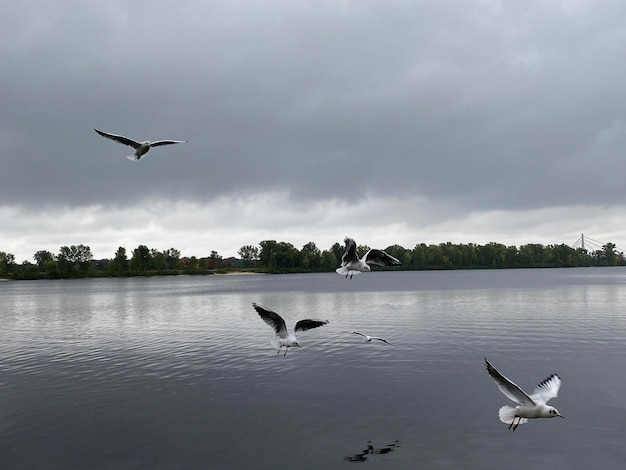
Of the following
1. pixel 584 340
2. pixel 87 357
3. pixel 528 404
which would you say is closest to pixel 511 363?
pixel 584 340

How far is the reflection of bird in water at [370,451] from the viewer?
20594 millimetres

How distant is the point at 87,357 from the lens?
42188mm

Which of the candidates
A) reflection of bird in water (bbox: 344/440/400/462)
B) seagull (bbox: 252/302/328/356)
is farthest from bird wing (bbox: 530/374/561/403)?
seagull (bbox: 252/302/328/356)

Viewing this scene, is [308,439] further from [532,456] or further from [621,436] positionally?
[621,436]

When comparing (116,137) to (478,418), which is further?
(478,418)

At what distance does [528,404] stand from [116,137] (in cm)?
1629

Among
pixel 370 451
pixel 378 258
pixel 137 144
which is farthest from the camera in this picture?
pixel 370 451

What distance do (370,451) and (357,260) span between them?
1019cm

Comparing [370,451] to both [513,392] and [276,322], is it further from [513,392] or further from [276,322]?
[513,392]

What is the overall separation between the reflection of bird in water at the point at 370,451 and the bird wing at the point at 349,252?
31.7 ft

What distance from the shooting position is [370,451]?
70.1 ft

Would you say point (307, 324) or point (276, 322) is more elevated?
point (307, 324)

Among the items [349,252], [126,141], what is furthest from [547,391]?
[126,141]

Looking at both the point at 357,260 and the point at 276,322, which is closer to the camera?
the point at 357,260
